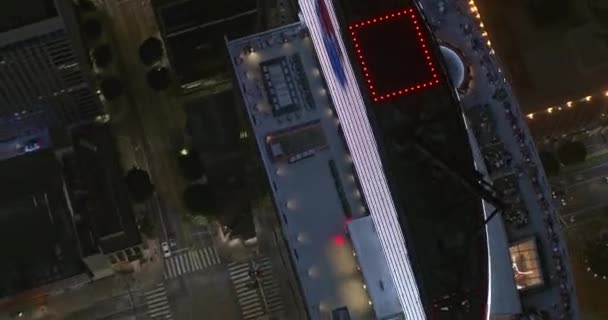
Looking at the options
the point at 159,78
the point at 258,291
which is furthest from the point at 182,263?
the point at 159,78

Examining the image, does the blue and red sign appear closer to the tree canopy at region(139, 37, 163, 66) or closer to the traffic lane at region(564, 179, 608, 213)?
the tree canopy at region(139, 37, 163, 66)

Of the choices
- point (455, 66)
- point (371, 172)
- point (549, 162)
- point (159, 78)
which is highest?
point (159, 78)

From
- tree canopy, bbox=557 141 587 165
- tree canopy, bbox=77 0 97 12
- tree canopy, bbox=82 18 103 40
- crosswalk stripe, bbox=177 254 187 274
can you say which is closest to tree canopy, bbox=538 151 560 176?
tree canopy, bbox=557 141 587 165

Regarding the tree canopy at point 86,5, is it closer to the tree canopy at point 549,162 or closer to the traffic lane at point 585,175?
the tree canopy at point 549,162

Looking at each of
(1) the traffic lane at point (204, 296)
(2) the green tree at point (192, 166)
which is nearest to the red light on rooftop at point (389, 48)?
(2) the green tree at point (192, 166)

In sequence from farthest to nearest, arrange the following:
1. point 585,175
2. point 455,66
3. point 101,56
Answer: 1. point 101,56
2. point 585,175
3. point 455,66

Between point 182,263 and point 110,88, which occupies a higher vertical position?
point 110,88

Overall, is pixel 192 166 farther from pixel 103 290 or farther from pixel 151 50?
pixel 103 290
